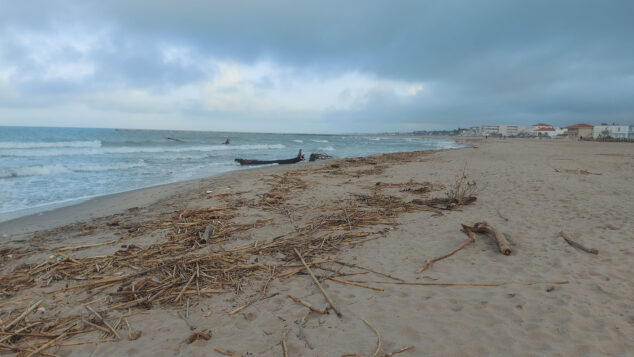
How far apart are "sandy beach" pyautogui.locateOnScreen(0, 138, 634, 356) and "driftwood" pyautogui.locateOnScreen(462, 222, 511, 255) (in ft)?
0.40

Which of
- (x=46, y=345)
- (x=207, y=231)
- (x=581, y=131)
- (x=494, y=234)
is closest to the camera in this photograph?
(x=46, y=345)

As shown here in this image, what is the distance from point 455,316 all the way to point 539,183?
24.8 ft

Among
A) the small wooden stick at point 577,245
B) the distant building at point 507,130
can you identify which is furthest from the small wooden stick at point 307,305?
the distant building at point 507,130

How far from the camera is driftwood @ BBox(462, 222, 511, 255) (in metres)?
3.70

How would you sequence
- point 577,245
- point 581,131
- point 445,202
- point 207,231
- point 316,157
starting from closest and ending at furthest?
point 577,245, point 207,231, point 445,202, point 316,157, point 581,131

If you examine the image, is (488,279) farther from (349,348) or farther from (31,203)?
(31,203)

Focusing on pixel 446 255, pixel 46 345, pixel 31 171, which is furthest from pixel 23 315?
pixel 31 171

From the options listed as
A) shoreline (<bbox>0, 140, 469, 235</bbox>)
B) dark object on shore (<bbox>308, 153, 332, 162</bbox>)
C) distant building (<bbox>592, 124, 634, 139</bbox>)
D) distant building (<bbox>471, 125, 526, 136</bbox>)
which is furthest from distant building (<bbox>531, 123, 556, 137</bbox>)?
shoreline (<bbox>0, 140, 469, 235</bbox>)

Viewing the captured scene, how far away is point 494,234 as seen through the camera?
162 inches

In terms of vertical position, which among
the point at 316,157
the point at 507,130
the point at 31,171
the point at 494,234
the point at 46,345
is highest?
the point at 507,130

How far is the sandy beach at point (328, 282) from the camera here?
2242mm

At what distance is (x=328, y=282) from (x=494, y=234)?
8.21 feet

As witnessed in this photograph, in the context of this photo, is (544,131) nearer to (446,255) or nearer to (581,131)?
(581,131)

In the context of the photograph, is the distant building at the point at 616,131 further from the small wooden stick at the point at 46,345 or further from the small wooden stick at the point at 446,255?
the small wooden stick at the point at 46,345
